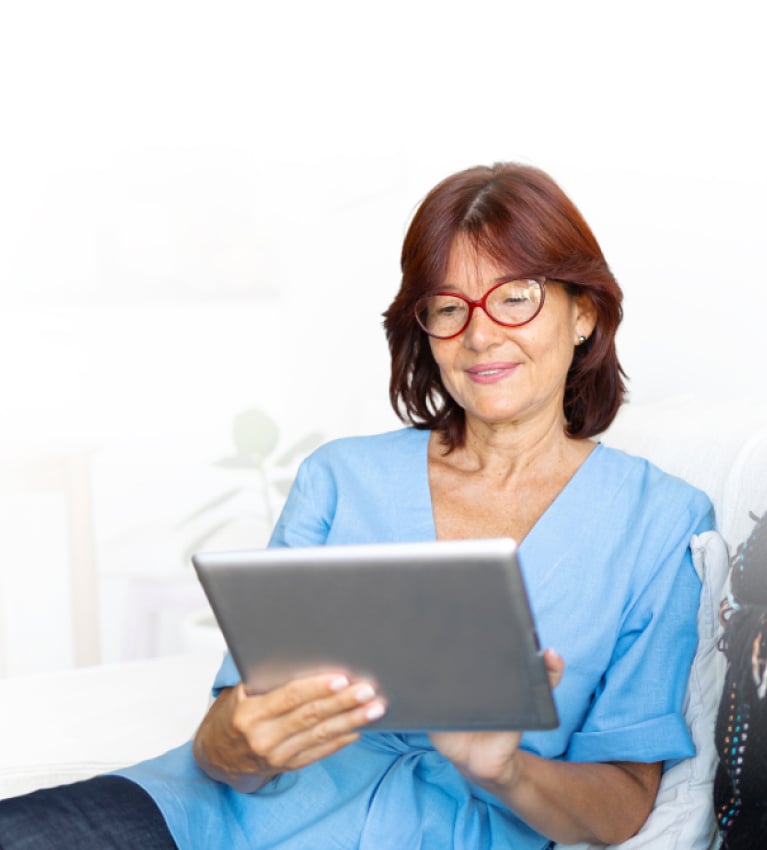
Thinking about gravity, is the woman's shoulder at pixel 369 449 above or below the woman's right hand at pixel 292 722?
above

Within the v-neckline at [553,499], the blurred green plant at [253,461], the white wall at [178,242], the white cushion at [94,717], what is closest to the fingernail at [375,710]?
the v-neckline at [553,499]

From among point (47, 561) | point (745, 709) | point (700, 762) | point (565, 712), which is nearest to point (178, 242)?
point (47, 561)

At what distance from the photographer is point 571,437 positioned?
1.57 m

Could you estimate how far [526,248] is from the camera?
1420mm

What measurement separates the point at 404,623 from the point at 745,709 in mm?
369

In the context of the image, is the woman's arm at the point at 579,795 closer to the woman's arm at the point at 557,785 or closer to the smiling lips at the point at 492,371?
the woman's arm at the point at 557,785

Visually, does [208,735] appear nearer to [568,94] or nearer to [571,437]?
[571,437]

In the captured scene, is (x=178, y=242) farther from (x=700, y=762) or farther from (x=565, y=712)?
(x=700, y=762)

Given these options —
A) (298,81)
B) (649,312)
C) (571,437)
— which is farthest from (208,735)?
(298,81)

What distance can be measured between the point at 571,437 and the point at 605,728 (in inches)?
16.9

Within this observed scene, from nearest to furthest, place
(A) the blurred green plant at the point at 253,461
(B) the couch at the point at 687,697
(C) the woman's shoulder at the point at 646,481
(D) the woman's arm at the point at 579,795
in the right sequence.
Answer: (D) the woman's arm at the point at 579,795 → (B) the couch at the point at 687,697 → (C) the woman's shoulder at the point at 646,481 → (A) the blurred green plant at the point at 253,461

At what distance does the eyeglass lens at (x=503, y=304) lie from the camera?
4.70 feet

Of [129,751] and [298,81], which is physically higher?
[298,81]

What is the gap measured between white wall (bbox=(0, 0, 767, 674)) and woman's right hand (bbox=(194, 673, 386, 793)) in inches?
69.3
